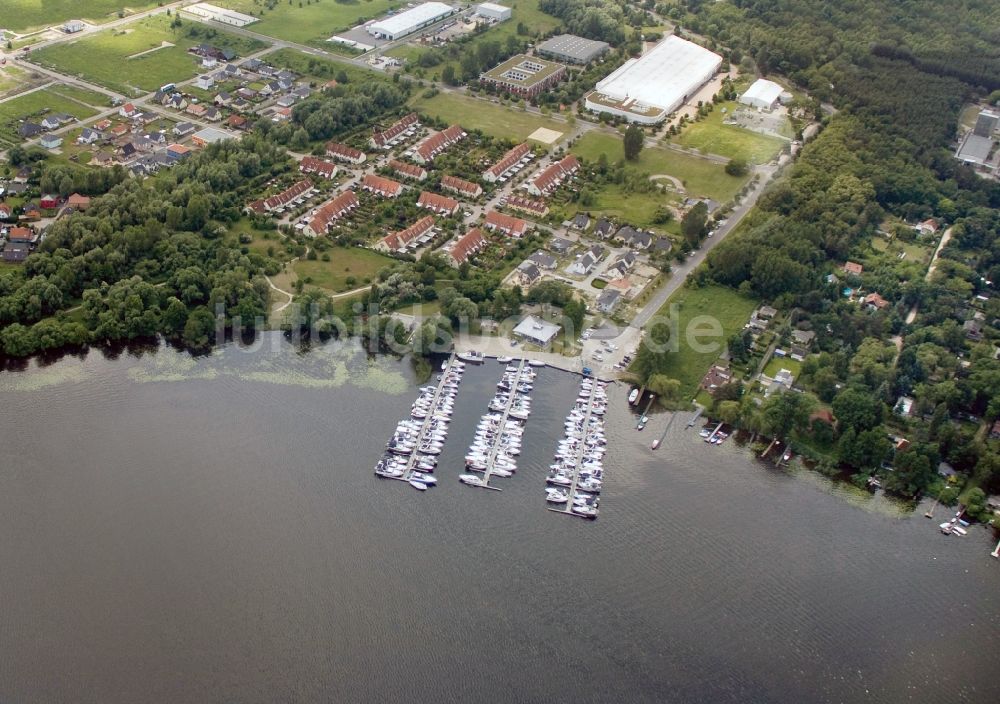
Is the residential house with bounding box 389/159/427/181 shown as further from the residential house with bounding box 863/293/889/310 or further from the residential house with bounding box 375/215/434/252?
the residential house with bounding box 863/293/889/310

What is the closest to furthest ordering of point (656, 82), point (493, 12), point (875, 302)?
point (875, 302)
point (656, 82)
point (493, 12)

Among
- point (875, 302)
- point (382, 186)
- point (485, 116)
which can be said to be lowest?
point (382, 186)

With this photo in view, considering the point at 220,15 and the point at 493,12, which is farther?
the point at 493,12

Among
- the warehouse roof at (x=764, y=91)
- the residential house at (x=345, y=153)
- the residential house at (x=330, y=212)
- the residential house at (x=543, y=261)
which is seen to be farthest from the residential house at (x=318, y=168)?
the warehouse roof at (x=764, y=91)

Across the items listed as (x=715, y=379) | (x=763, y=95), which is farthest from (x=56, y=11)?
(x=715, y=379)

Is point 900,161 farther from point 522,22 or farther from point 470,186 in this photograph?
point 522,22

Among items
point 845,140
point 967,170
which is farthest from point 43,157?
point 967,170

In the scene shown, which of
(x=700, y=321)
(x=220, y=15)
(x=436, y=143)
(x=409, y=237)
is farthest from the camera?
(x=220, y=15)

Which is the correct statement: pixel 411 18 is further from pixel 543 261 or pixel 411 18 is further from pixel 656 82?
pixel 543 261

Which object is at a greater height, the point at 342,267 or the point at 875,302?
the point at 875,302
